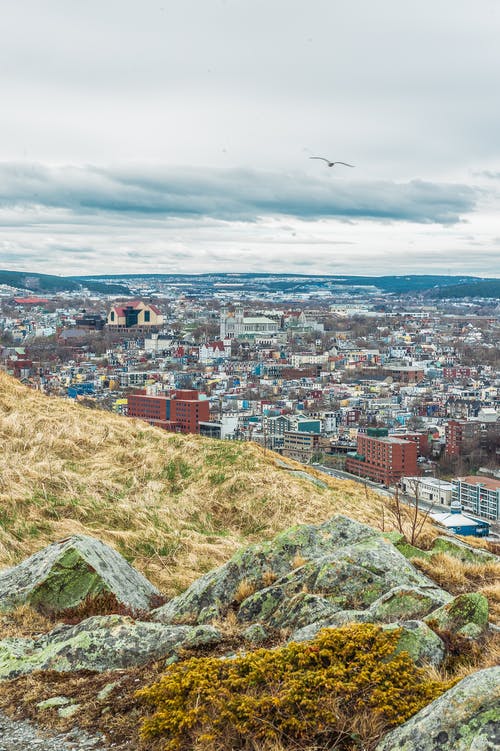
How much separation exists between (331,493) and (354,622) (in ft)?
19.4

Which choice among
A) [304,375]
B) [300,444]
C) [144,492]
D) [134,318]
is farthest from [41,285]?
[144,492]

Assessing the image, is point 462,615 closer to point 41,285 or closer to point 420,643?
point 420,643

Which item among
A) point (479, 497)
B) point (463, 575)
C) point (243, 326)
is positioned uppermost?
point (463, 575)

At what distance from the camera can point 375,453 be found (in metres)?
39.2

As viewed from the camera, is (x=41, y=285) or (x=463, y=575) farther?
(x=41, y=285)

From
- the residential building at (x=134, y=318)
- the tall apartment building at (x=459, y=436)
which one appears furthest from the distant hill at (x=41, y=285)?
the tall apartment building at (x=459, y=436)

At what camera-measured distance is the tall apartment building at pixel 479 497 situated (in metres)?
32.0

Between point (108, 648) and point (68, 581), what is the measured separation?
1.17m

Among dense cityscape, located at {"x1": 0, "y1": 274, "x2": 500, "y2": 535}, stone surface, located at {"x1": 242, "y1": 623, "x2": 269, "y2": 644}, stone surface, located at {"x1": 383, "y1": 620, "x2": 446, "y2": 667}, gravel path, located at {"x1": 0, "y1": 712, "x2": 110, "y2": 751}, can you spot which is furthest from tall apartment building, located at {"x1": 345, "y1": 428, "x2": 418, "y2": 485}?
gravel path, located at {"x1": 0, "y1": 712, "x2": 110, "y2": 751}

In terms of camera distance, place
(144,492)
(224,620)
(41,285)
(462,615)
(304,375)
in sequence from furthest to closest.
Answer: (41,285), (304,375), (144,492), (224,620), (462,615)

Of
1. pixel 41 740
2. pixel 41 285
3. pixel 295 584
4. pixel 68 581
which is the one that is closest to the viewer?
pixel 41 740

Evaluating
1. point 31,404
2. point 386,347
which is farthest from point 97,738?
point 386,347

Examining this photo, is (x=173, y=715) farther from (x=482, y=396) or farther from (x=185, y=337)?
(x=185, y=337)

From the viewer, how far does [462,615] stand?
3.57m
